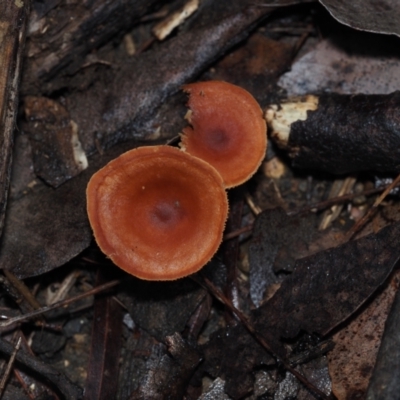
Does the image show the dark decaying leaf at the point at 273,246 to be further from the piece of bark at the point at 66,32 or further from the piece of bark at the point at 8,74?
the piece of bark at the point at 66,32

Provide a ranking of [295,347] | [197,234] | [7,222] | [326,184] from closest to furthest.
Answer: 1. [197,234]
2. [295,347]
3. [7,222]
4. [326,184]

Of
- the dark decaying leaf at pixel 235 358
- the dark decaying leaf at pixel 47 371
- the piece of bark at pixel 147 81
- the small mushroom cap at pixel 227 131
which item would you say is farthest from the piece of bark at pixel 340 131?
the dark decaying leaf at pixel 47 371

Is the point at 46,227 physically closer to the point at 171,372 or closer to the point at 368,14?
the point at 171,372

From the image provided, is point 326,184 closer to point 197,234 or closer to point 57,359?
point 197,234

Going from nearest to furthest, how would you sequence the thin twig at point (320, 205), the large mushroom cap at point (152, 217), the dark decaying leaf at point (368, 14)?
the large mushroom cap at point (152, 217) → the dark decaying leaf at point (368, 14) → the thin twig at point (320, 205)

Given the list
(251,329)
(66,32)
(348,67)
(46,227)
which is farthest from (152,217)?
(348,67)

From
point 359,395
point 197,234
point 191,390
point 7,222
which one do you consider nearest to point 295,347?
point 359,395
